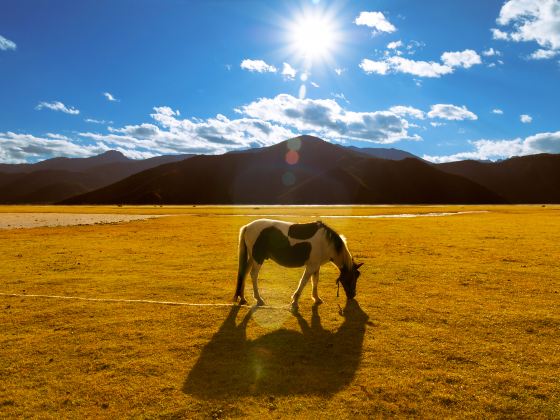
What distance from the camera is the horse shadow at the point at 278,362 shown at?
693 centimetres

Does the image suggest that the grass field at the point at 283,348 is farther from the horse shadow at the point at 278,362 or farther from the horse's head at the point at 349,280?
the horse's head at the point at 349,280

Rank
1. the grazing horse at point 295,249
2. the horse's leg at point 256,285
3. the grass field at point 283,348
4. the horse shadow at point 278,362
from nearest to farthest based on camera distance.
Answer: the grass field at point 283,348
the horse shadow at point 278,362
the grazing horse at point 295,249
the horse's leg at point 256,285

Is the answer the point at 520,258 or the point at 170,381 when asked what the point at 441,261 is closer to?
the point at 520,258

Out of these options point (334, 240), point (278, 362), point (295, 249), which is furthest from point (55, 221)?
point (278, 362)

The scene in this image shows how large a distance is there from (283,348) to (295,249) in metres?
3.56

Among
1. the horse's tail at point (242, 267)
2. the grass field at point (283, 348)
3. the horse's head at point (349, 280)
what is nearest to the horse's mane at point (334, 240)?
the horse's head at point (349, 280)

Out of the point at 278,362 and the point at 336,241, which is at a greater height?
the point at 336,241

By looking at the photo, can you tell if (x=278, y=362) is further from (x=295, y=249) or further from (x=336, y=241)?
(x=336, y=241)

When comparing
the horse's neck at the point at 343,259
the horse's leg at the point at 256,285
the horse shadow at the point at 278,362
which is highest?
the horse's neck at the point at 343,259

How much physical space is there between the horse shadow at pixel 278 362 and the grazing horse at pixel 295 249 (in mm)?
1818

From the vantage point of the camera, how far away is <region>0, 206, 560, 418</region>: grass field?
6.44 m

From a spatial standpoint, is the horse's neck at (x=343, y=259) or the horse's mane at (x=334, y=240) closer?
the horse's mane at (x=334, y=240)

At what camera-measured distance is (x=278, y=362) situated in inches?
313

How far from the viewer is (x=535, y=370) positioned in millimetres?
7488
